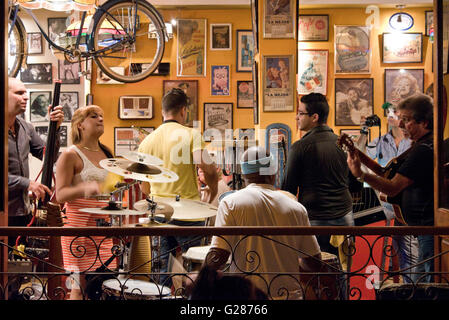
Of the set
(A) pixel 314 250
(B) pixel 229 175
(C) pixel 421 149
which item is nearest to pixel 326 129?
(C) pixel 421 149

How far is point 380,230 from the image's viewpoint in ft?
9.10

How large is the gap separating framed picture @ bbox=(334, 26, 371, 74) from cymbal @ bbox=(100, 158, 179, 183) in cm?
481

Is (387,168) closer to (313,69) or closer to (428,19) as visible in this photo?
(313,69)

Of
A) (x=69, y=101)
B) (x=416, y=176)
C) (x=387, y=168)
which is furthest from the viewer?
(x=69, y=101)

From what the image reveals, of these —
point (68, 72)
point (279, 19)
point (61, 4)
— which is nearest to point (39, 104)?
point (68, 72)

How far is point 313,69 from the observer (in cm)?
797

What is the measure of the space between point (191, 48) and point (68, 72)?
6.08ft

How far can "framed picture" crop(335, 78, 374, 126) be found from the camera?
804cm

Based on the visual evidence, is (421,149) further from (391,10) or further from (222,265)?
(391,10)

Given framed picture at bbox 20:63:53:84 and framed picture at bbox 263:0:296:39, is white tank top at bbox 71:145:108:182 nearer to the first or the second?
framed picture at bbox 263:0:296:39

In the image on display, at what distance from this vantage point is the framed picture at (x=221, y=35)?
816 centimetres

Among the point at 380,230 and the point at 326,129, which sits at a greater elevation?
the point at 326,129
